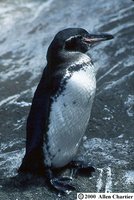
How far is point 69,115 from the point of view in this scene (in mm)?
3703

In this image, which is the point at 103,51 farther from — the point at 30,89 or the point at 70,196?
the point at 70,196

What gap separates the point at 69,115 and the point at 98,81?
6.74 ft

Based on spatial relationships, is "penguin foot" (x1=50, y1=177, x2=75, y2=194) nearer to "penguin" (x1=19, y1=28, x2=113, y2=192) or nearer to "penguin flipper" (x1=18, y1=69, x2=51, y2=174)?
"penguin" (x1=19, y1=28, x2=113, y2=192)

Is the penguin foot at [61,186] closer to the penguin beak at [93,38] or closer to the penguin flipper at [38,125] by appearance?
the penguin flipper at [38,125]

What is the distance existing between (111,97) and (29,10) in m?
3.03

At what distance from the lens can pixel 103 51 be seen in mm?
6422

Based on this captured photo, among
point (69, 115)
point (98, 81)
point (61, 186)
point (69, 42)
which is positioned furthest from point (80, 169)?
point (98, 81)

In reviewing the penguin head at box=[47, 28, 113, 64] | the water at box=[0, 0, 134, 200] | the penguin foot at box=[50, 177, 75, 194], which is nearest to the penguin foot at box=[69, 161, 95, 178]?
the water at box=[0, 0, 134, 200]

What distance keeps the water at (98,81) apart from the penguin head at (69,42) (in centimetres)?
90

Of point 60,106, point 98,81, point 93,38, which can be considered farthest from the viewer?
point 98,81

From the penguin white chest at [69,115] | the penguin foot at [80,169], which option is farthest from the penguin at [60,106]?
the penguin foot at [80,169]

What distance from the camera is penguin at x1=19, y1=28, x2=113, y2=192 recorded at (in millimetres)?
3668

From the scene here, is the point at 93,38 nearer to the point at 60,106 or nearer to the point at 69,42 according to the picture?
the point at 69,42

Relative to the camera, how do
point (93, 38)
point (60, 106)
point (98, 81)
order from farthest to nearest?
1. point (98, 81)
2. point (93, 38)
3. point (60, 106)
